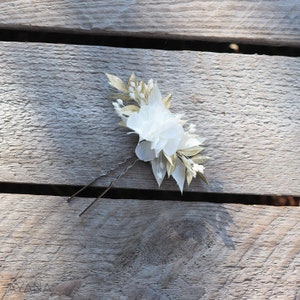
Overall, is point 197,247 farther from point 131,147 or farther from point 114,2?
point 114,2

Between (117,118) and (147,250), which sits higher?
(117,118)

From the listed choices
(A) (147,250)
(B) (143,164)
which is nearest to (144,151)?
(B) (143,164)

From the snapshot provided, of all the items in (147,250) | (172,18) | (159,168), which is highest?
(172,18)

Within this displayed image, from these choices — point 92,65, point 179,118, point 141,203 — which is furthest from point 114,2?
point 141,203

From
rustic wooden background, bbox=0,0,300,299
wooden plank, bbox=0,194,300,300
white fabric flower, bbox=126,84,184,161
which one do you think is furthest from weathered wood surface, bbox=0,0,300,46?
wooden plank, bbox=0,194,300,300

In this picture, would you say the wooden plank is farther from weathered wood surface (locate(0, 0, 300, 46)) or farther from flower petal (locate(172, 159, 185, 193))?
weathered wood surface (locate(0, 0, 300, 46))

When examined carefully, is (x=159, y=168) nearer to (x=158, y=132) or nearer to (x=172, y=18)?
(x=158, y=132)
